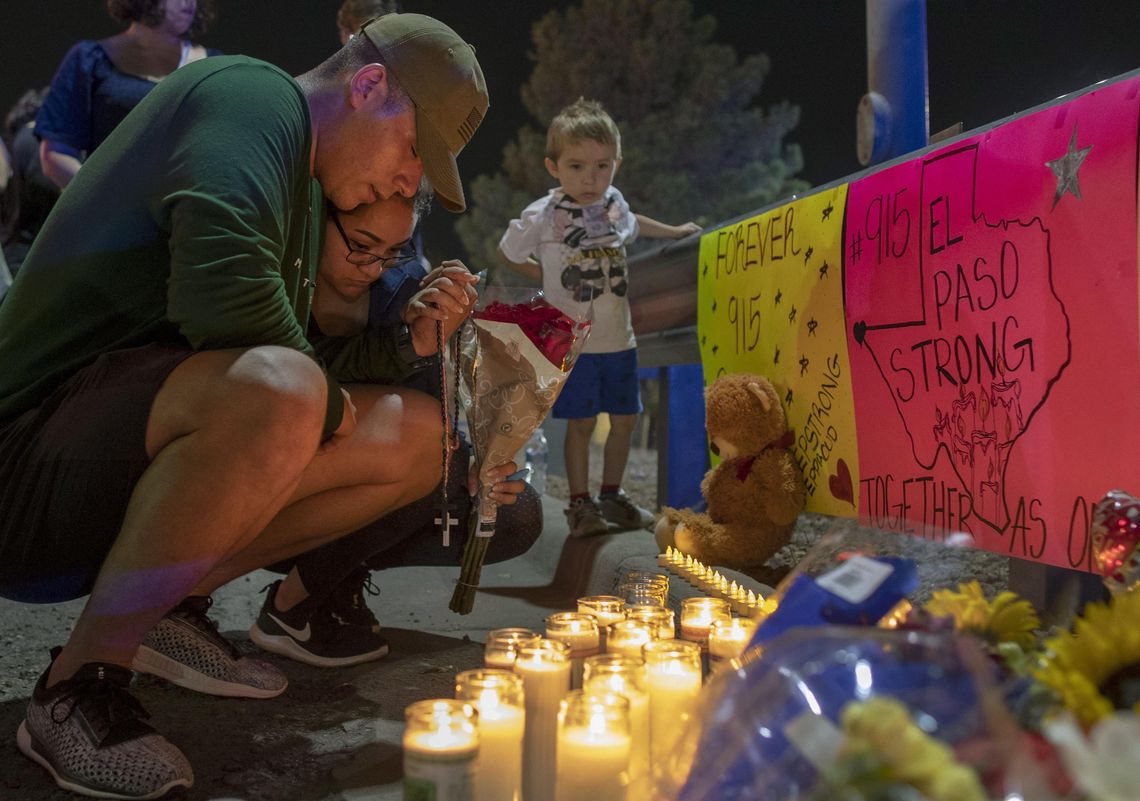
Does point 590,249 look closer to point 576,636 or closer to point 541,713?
point 576,636

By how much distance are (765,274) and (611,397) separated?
985 mm

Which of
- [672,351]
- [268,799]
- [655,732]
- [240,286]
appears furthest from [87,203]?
[672,351]

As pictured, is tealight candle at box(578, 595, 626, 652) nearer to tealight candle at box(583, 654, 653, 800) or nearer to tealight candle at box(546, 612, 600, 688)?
tealight candle at box(546, 612, 600, 688)

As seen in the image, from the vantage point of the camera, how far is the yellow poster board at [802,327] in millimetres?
2785

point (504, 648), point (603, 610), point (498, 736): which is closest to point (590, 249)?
point (603, 610)

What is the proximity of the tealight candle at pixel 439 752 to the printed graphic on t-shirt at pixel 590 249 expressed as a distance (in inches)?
114

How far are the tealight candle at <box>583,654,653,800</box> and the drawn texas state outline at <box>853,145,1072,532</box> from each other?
1075 mm

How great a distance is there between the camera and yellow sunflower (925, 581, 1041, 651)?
109 centimetres

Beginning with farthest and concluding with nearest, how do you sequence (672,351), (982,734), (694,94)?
(694,94) → (672,351) → (982,734)

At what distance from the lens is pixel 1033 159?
2041mm

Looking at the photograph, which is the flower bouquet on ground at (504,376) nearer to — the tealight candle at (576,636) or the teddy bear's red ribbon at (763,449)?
the tealight candle at (576,636)

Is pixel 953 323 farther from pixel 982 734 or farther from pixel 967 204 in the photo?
pixel 982 734

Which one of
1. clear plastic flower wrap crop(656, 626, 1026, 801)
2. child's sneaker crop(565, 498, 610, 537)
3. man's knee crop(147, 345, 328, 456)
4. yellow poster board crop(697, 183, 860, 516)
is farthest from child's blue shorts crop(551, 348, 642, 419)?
clear plastic flower wrap crop(656, 626, 1026, 801)

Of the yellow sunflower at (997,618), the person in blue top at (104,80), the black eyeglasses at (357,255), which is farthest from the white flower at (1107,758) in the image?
the person in blue top at (104,80)
